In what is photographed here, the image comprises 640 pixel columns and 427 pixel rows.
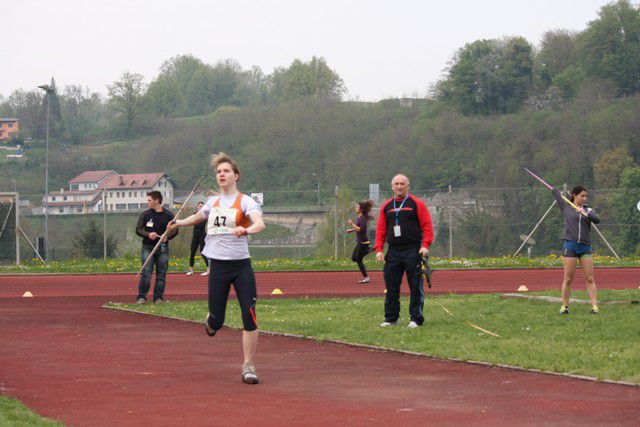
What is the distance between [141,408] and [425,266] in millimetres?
6443

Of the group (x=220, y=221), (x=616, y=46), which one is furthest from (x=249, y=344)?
(x=616, y=46)

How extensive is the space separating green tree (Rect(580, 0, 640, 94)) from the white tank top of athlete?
135770 millimetres

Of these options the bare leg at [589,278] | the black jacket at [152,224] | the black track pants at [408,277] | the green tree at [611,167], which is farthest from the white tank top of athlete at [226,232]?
the green tree at [611,167]

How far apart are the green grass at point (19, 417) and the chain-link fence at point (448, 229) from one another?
2719 centimetres

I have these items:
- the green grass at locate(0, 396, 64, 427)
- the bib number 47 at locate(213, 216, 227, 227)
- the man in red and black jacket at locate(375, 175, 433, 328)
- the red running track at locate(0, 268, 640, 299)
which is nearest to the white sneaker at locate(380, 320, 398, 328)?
the man in red and black jacket at locate(375, 175, 433, 328)

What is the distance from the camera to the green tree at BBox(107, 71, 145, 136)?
168 metres

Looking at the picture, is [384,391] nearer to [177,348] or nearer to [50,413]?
[50,413]

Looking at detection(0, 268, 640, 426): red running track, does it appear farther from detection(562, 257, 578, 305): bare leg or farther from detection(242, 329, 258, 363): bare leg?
detection(562, 257, 578, 305): bare leg

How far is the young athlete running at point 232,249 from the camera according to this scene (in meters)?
10.6

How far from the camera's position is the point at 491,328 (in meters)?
14.5

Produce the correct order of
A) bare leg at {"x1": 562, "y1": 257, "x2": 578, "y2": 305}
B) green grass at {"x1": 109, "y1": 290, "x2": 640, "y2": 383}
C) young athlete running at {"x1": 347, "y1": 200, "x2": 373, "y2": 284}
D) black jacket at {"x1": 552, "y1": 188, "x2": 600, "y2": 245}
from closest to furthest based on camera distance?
green grass at {"x1": 109, "y1": 290, "x2": 640, "y2": 383}, bare leg at {"x1": 562, "y1": 257, "x2": 578, "y2": 305}, black jacket at {"x1": 552, "y1": 188, "x2": 600, "y2": 245}, young athlete running at {"x1": 347, "y1": 200, "x2": 373, "y2": 284}

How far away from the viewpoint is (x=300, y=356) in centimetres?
1268

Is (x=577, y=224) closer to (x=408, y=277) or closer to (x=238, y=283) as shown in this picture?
(x=408, y=277)

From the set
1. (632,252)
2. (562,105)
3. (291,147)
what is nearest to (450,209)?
(632,252)
